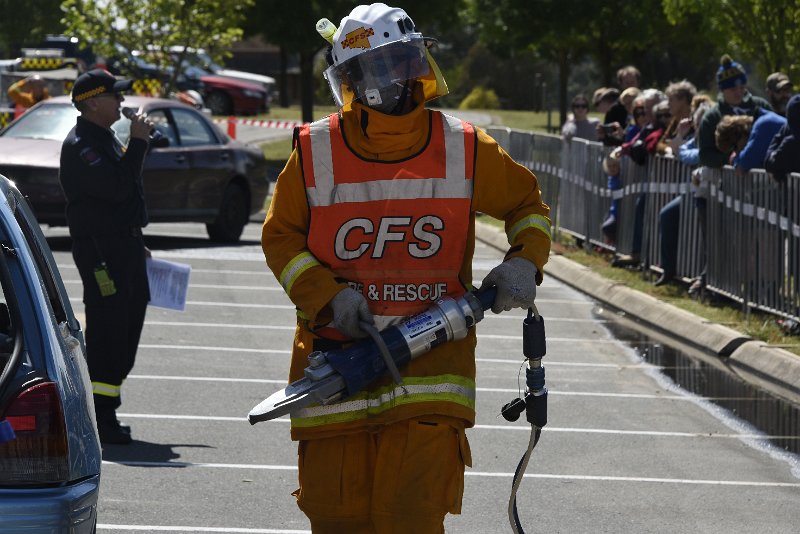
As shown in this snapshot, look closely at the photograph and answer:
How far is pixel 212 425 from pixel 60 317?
3.46 metres

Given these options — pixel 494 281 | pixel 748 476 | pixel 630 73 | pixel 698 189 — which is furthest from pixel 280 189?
pixel 630 73

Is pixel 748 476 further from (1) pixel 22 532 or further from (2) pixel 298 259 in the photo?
(1) pixel 22 532

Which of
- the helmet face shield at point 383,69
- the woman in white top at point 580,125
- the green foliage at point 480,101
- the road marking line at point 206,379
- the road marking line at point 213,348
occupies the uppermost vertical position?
the helmet face shield at point 383,69

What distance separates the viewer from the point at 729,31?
64.6ft

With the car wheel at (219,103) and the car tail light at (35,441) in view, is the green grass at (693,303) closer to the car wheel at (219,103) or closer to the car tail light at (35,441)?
the car tail light at (35,441)

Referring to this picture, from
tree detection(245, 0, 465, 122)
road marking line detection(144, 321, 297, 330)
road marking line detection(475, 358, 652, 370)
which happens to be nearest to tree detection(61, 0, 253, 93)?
tree detection(245, 0, 465, 122)

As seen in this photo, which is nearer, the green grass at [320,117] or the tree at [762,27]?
the tree at [762,27]

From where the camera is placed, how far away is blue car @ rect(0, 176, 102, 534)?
4098 millimetres

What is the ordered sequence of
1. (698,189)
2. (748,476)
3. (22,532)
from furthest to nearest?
(698,189)
(748,476)
(22,532)

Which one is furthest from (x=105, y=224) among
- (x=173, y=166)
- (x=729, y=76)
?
(x=173, y=166)


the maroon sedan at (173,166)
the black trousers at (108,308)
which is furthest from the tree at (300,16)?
the black trousers at (108,308)

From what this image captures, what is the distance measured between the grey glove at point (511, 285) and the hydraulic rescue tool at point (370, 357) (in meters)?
0.08

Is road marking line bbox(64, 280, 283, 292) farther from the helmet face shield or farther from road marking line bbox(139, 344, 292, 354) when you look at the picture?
the helmet face shield

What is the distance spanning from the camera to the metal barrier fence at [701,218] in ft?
36.0
